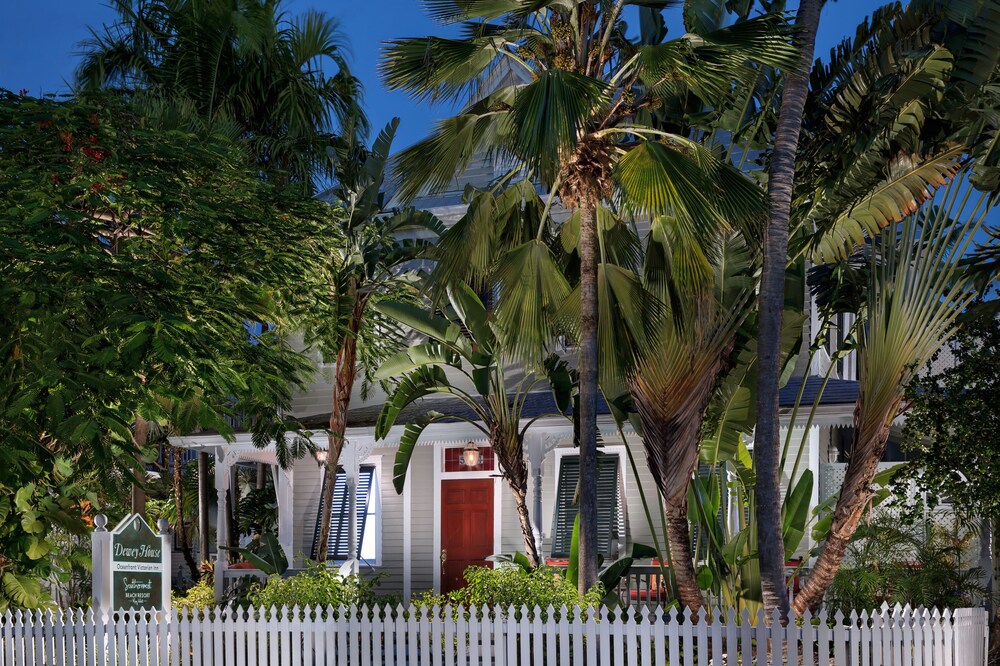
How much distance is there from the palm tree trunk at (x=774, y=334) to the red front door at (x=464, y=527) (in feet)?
30.2

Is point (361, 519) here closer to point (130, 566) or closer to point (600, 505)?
point (600, 505)

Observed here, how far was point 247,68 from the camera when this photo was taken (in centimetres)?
2367

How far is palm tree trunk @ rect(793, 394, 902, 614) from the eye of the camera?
37.1ft

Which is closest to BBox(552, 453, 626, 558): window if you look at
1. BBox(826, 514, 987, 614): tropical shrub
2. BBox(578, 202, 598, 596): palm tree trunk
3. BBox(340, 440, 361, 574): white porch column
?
BBox(340, 440, 361, 574): white porch column

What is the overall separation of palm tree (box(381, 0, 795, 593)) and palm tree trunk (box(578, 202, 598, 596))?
0.04ft

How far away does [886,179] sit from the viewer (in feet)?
40.3

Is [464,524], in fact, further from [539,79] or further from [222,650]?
[539,79]

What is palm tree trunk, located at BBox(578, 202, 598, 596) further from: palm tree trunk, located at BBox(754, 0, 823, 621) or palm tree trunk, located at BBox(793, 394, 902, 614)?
palm tree trunk, located at BBox(793, 394, 902, 614)

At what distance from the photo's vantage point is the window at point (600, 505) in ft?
57.0

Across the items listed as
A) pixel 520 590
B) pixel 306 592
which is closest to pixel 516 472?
pixel 520 590

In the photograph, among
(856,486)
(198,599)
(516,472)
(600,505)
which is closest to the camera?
(856,486)

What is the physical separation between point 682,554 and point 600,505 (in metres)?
6.15

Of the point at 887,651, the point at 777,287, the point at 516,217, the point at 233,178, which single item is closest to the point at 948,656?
the point at 887,651

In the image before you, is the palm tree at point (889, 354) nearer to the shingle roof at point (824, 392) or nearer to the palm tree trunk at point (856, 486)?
the palm tree trunk at point (856, 486)
